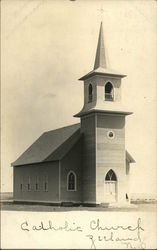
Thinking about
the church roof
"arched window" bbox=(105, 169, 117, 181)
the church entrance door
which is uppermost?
the church roof

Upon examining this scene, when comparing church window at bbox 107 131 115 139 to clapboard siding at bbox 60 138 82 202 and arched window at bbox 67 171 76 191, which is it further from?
arched window at bbox 67 171 76 191

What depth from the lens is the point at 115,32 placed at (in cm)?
2695

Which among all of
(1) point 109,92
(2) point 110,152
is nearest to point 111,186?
(2) point 110,152

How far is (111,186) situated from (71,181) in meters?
3.14

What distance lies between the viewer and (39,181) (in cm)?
4034

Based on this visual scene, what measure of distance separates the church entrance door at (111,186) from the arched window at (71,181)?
272cm

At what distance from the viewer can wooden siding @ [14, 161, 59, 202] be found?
1439 inches

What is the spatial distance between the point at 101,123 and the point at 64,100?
4157 millimetres

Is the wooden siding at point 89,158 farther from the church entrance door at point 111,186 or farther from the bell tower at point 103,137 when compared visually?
the church entrance door at point 111,186

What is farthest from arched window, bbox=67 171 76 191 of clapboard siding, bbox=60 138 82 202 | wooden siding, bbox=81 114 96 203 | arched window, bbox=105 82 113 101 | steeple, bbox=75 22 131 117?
arched window, bbox=105 82 113 101

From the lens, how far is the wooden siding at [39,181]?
120 feet

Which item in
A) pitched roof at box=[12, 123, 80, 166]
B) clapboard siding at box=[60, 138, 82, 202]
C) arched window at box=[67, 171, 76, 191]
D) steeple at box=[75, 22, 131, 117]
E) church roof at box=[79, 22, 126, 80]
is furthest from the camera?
pitched roof at box=[12, 123, 80, 166]

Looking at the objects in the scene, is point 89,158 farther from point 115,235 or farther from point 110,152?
point 115,235

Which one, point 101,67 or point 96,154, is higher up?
point 101,67
